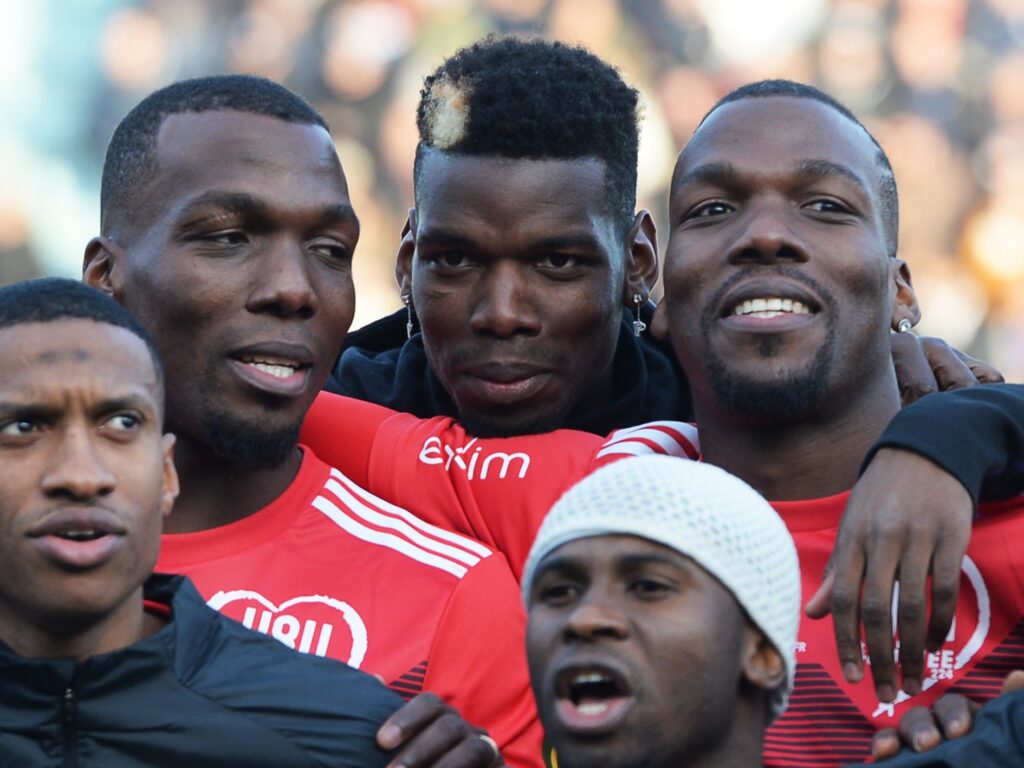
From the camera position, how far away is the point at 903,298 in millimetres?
4105

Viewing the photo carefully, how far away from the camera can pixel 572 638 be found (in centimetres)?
285

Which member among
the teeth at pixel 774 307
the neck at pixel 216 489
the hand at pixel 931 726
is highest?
the teeth at pixel 774 307

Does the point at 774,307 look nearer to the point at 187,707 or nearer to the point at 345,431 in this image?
the point at 345,431

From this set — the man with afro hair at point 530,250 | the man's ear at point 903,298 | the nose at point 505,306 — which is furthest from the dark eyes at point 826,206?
the nose at point 505,306

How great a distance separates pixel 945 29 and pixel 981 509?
4.76 m

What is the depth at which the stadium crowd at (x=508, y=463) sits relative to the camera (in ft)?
9.59

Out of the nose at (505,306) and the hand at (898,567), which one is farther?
the nose at (505,306)

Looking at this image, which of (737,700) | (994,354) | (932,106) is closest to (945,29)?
(932,106)

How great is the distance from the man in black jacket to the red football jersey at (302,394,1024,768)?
0.74 meters

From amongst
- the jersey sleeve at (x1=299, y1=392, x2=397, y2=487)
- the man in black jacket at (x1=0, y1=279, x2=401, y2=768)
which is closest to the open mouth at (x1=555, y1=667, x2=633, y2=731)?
the man in black jacket at (x1=0, y1=279, x2=401, y2=768)

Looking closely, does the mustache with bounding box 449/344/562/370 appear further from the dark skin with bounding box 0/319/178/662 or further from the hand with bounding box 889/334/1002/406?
the dark skin with bounding box 0/319/178/662

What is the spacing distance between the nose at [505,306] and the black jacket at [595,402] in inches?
11.1

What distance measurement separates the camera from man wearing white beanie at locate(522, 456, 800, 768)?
2.82 metres

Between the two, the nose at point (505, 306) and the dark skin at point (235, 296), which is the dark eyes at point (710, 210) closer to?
the nose at point (505, 306)
